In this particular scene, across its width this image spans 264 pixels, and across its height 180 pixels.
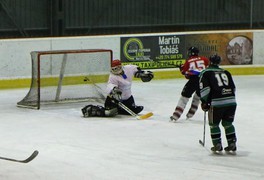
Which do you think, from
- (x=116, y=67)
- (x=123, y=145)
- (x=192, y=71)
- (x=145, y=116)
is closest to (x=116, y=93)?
(x=116, y=67)

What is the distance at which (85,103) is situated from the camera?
41.4 feet

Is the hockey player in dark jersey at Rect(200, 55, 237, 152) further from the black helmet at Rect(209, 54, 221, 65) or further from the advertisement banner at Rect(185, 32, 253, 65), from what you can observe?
the advertisement banner at Rect(185, 32, 253, 65)

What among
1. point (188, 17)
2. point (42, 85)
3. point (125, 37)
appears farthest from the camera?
point (188, 17)

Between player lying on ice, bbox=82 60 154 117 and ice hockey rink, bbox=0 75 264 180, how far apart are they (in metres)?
0.15

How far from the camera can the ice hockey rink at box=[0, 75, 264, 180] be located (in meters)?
8.03

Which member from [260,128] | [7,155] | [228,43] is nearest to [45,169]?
[7,155]

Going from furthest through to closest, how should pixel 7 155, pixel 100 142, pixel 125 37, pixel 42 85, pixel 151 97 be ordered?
pixel 125 37
pixel 151 97
pixel 42 85
pixel 100 142
pixel 7 155

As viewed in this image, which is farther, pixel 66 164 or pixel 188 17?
pixel 188 17

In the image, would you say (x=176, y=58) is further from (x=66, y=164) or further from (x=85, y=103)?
(x=66, y=164)

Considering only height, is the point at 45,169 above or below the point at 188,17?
below

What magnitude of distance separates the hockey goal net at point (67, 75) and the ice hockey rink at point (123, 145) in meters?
0.26

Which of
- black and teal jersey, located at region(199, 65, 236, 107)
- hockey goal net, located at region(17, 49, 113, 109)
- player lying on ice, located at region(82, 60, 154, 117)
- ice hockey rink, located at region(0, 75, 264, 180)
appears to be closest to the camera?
ice hockey rink, located at region(0, 75, 264, 180)

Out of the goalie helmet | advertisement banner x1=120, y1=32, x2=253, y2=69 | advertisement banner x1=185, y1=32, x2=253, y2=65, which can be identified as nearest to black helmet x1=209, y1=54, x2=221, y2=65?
the goalie helmet

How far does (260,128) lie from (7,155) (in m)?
3.65
